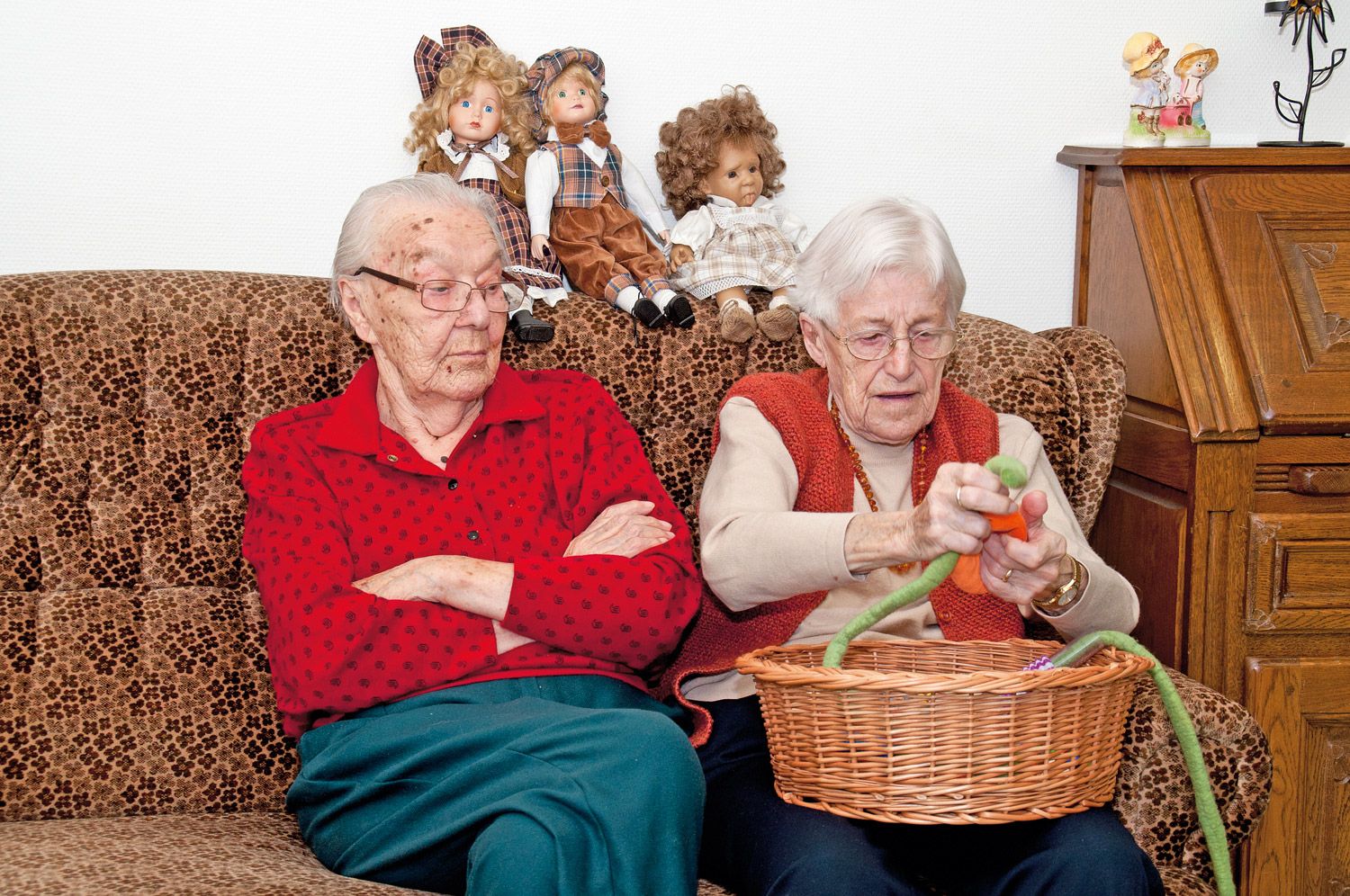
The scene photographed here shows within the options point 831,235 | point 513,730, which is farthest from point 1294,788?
point 513,730

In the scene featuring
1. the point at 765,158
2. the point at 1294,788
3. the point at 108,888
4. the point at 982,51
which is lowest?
the point at 1294,788

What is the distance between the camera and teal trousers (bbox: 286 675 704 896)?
52.6 inches

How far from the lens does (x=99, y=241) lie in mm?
2389

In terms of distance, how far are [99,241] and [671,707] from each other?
4.75ft

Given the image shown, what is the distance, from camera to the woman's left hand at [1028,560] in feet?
4.67

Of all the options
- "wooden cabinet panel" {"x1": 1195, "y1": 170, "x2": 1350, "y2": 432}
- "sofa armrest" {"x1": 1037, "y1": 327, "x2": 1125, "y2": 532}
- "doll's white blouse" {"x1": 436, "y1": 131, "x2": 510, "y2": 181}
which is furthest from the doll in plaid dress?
"wooden cabinet panel" {"x1": 1195, "y1": 170, "x2": 1350, "y2": 432}

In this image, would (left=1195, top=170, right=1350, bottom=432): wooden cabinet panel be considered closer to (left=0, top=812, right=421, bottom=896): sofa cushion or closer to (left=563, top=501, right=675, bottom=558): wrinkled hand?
(left=563, top=501, right=675, bottom=558): wrinkled hand

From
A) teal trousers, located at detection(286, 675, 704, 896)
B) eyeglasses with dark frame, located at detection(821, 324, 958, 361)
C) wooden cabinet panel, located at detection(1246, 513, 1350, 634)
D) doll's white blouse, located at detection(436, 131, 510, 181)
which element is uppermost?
doll's white blouse, located at detection(436, 131, 510, 181)

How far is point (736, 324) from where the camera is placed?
210 cm

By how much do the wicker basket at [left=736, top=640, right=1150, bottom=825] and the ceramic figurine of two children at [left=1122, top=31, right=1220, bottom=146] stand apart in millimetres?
A: 1386

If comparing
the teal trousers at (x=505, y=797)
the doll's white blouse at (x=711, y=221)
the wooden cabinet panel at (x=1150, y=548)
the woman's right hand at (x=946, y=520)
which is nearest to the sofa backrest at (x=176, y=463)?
the wooden cabinet panel at (x=1150, y=548)

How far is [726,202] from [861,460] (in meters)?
0.74

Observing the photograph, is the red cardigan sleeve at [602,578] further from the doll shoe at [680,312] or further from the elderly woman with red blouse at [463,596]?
the doll shoe at [680,312]

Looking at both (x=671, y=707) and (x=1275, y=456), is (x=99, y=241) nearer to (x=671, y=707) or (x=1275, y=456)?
(x=671, y=707)
